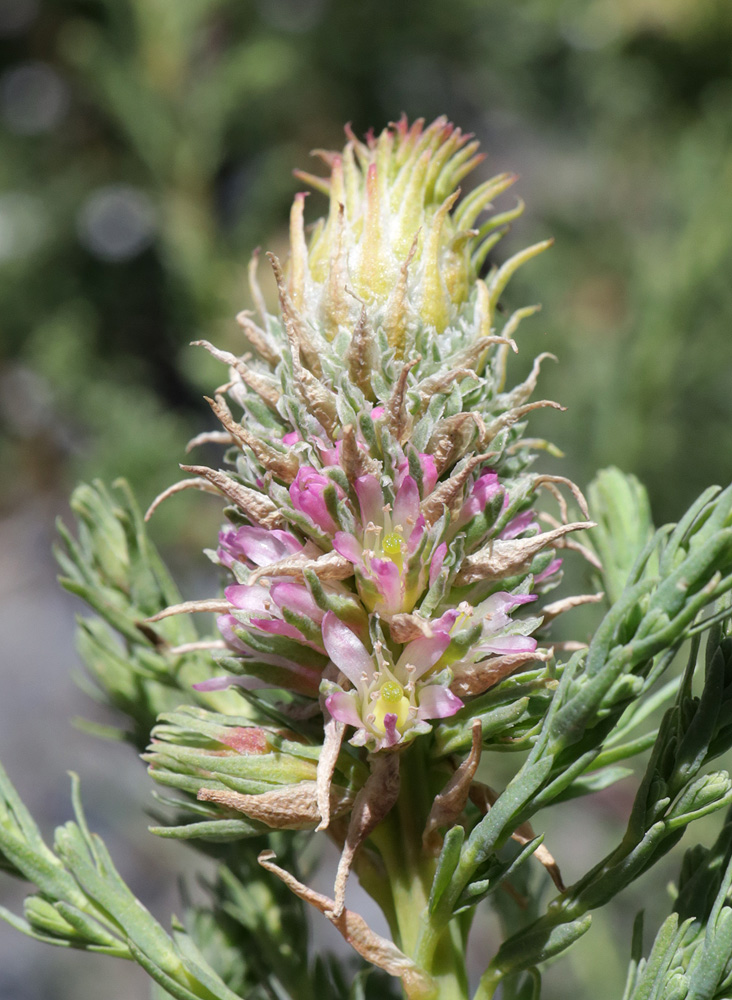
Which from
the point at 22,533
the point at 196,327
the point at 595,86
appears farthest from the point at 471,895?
the point at 22,533

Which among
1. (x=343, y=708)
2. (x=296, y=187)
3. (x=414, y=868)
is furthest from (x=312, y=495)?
(x=296, y=187)

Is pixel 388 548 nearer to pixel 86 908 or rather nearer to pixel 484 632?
pixel 484 632

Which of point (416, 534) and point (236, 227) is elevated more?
point (236, 227)

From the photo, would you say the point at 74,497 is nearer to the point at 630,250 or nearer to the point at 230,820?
the point at 230,820

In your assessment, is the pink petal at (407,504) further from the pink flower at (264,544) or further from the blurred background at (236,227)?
the blurred background at (236,227)

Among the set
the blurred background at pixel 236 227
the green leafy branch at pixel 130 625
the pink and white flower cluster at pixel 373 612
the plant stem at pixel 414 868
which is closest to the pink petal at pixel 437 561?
the pink and white flower cluster at pixel 373 612

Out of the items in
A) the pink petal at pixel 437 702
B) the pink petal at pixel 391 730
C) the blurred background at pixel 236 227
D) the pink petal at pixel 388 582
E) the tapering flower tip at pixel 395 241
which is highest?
the blurred background at pixel 236 227
